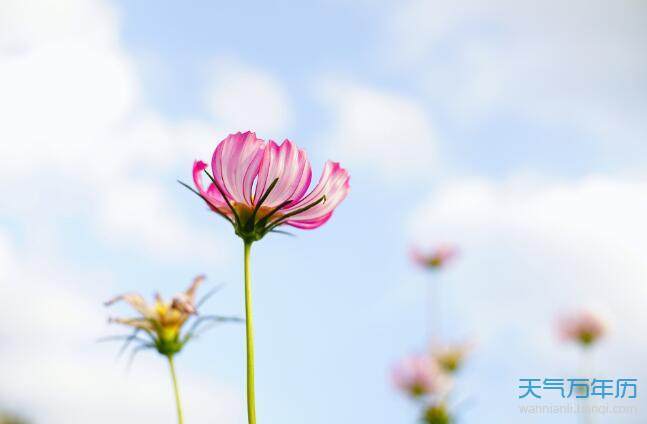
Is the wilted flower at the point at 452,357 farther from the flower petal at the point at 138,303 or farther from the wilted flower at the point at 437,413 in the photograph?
the flower petal at the point at 138,303

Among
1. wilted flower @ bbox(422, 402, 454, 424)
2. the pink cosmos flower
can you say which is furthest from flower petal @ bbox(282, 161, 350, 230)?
wilted flower @ bbox(422, 402, 454, 424)

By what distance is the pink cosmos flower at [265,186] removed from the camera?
0.70m

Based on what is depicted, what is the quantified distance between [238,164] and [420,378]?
5.83ft

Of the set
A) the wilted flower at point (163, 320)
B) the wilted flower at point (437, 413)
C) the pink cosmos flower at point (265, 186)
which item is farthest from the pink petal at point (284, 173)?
the wilted flower at point (437, 413)

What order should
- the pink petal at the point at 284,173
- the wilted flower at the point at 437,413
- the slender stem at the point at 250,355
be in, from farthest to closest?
the wilted flower at the point at 437,413
the pink petal at the point at 284,173
the slender stem at the point at 250,355

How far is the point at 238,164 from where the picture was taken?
2.29 feet

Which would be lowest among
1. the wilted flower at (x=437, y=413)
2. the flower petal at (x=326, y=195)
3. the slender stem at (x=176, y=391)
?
the wilted flower at (x=437, y=413)

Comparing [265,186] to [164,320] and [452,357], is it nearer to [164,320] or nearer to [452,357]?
[164,320]

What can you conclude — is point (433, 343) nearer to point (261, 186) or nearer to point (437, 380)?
point (437, 380)

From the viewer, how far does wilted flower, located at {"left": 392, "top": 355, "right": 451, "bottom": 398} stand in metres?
2.23

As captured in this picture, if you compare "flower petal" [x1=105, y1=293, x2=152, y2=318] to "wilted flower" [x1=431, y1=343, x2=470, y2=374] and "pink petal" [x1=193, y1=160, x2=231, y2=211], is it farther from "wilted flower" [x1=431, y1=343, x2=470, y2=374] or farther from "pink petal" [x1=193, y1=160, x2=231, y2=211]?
"wilted flower" [x1=431, y1=343, x2=470, y2=374]

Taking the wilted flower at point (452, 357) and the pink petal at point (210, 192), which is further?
the wilted flower at point (452, 357)

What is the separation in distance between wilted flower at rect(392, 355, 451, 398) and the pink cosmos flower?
5.02 feet

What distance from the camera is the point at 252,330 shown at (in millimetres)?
505
